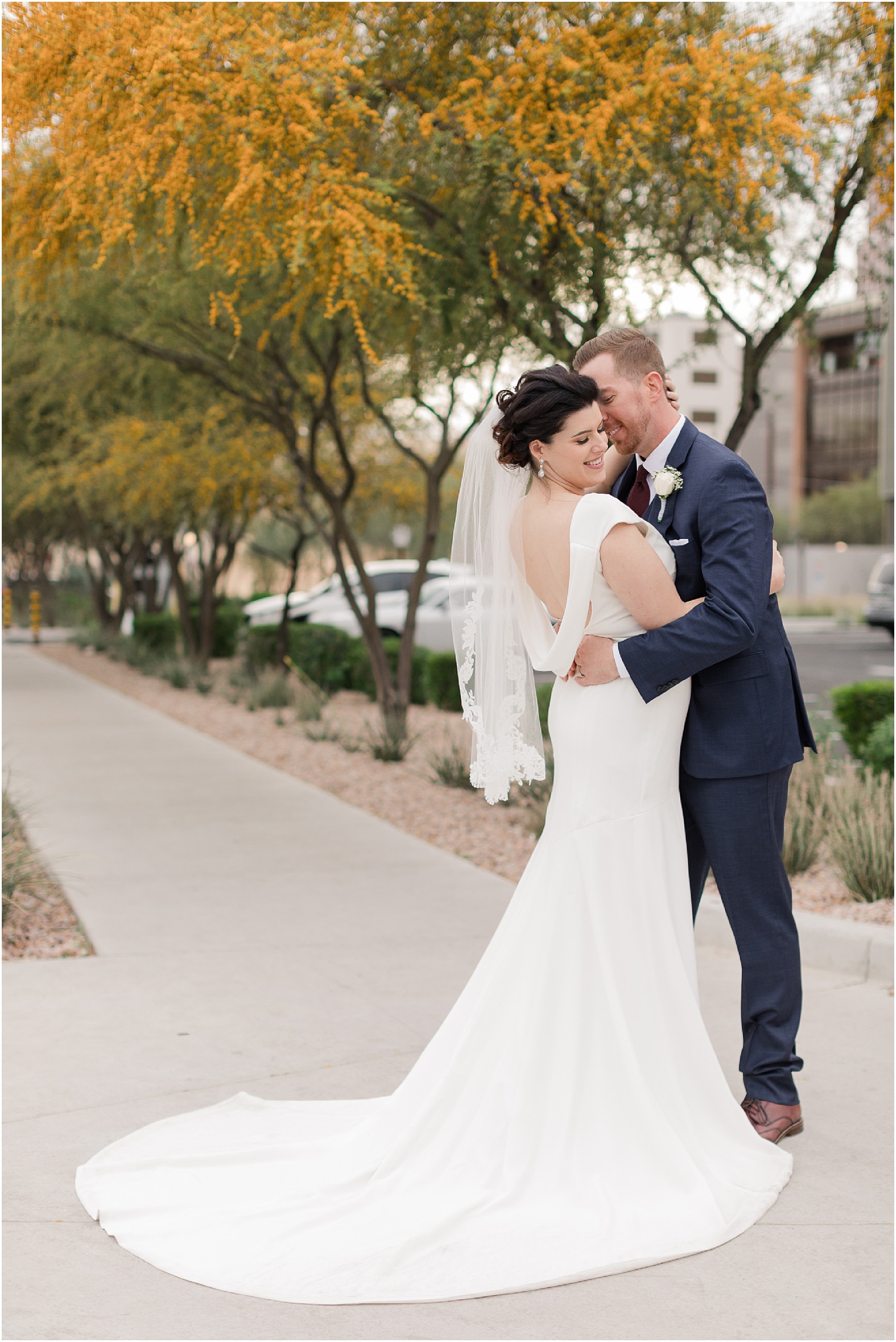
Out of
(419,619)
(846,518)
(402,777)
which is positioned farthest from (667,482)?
(846,518)

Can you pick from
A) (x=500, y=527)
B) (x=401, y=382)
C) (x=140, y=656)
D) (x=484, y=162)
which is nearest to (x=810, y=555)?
(x=140, y=656)

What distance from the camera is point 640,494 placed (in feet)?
13.1

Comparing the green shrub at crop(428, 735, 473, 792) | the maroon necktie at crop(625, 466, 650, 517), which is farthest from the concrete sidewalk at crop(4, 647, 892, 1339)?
the maroon necktie at crop(625, 466, 650, 517)

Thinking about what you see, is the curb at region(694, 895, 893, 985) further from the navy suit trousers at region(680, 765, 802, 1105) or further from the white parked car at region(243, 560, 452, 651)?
the white parked car at region(243, 560, 452, 651)

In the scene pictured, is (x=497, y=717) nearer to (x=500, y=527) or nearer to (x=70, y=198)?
(x=500, y=527)

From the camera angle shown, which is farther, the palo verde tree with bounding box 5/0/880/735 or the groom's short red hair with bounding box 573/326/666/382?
the palo verde tree with bounding box 5/0/880/735

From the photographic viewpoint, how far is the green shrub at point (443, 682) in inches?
583

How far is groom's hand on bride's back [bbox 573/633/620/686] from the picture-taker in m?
3.51

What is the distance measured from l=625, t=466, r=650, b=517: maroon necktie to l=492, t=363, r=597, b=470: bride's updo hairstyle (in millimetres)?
532

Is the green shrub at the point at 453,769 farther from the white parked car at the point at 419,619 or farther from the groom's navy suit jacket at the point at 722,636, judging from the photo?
the white parked car at the point at 419,619

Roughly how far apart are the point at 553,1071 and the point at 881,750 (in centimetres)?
534

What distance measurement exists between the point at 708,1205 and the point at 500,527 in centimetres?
178

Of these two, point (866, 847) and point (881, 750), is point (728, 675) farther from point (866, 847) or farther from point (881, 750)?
point (881, 750)

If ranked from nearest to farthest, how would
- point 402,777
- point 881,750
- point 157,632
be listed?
point 881,750 < point 402,777 < point 157,632
